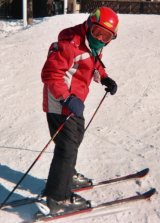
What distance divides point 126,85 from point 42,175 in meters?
3.82

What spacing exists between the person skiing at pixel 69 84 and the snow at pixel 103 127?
11.9 inches

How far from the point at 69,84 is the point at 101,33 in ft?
1.72

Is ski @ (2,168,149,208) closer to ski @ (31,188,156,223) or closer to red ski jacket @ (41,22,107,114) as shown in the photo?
ski @ (31,188,156,223)

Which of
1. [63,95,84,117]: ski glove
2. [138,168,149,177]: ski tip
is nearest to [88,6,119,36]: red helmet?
[63,95,84,117]: ski glove

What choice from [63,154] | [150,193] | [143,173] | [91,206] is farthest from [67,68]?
[143,173]

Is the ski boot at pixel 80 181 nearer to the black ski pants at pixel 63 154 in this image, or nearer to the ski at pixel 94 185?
the ski at pixel 94 185

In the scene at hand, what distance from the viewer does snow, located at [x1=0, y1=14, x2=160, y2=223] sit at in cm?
459

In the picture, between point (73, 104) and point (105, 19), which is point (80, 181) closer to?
point (73, 104)

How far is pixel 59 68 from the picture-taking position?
12.4 feet

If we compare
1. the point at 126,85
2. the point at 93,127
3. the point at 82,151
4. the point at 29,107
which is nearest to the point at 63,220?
the point at 82,151

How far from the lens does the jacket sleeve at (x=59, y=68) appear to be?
377 cm

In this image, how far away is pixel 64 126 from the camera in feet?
13.1

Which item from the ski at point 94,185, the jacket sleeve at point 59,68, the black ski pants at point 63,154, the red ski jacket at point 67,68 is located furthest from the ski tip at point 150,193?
the jacket sleeve at point 59,68

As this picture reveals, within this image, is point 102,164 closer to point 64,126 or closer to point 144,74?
point 64,126
